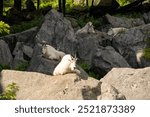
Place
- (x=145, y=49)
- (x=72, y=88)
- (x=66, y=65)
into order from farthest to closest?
(x=145, y=49) < (x=66, y=65) < (x=72, y=88)

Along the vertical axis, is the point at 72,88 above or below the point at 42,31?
above

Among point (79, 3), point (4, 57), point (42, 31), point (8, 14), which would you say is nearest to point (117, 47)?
point (42, 31)

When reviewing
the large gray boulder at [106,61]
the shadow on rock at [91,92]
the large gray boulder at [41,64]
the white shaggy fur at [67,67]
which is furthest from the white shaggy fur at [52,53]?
the shadow on rock at [91,92]

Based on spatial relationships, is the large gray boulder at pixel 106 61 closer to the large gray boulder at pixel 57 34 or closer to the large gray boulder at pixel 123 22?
the large gray boulder at pixel 57 34

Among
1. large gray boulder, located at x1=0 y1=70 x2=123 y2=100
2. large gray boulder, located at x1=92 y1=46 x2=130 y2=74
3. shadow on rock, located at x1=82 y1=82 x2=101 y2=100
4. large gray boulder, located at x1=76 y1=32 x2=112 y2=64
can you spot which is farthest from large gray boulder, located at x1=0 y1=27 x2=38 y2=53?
shadow on rock, located at x1=82 y1=82 x2=101 y2=100

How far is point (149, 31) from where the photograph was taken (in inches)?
1005

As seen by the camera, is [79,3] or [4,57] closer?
[4,57]

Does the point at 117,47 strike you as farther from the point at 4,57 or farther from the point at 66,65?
the point at 66,65

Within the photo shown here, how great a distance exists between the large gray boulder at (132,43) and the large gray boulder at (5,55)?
19.5ft

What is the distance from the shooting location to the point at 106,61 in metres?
22.3

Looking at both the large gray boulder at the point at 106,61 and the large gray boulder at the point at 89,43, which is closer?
the large gray boulder at the point at 106,61

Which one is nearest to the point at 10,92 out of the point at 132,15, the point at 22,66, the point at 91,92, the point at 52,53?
the point at 91,92

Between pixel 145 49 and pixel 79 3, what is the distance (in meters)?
30.2

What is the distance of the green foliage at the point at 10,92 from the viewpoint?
11.6 meters
